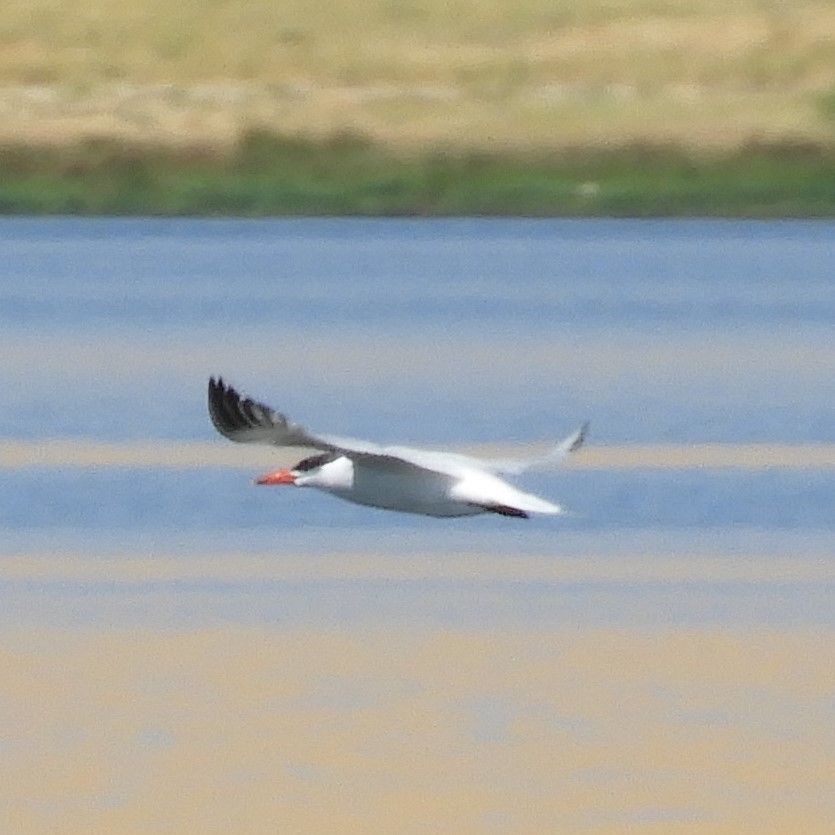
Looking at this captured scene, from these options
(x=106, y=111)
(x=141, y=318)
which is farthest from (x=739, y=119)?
(x=141, y=318)

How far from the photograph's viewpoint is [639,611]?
46.0 feet

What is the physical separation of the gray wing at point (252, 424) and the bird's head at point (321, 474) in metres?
0.78

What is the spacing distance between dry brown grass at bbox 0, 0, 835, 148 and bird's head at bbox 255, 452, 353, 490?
3566cm

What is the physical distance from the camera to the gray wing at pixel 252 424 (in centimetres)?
1316

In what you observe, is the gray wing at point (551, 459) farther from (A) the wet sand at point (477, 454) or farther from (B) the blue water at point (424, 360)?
(A) the wet sand at point (477, 454)

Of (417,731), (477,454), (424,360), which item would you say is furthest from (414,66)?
(417,731)

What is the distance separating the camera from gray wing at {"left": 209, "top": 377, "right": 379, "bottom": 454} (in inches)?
518

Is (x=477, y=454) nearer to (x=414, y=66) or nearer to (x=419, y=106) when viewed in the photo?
(x=419, y=106)

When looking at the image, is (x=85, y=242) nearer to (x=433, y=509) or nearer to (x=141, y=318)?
(x=141, y=318)

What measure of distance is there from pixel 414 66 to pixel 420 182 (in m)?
10.6

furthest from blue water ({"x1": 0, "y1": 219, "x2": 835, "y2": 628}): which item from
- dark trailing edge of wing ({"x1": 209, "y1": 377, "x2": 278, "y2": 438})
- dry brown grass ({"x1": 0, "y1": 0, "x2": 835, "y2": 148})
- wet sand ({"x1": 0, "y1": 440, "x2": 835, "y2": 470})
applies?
dry brown grass ({"x1": 0, "y1": 0, "x2": 835, "y2": 148})

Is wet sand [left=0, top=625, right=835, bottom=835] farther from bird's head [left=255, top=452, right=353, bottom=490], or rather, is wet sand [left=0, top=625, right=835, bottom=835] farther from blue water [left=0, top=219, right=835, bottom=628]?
blue water [left=0, top=219, right=835, bottom=628]

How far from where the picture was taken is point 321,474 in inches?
→ 563

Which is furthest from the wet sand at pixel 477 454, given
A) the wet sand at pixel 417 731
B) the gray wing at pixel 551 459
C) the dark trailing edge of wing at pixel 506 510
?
the wet sand at pixel 417 731
